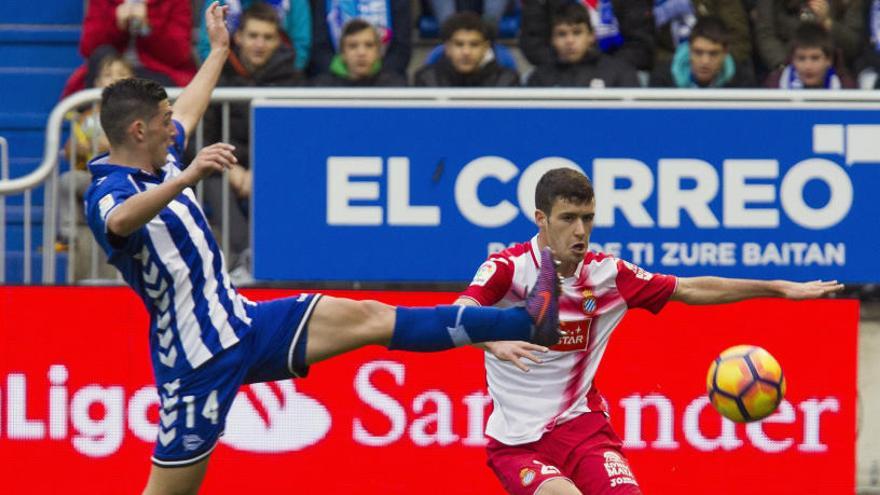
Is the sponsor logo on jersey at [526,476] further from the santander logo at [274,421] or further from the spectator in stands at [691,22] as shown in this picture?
the spectator in stands at [691,22]

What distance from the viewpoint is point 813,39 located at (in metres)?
11.2

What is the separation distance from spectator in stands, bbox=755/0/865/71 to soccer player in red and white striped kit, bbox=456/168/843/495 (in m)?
4.34

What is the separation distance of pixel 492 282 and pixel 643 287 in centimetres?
71

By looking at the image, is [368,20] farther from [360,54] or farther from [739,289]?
[739,289]

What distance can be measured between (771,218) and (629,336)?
1.06 metres

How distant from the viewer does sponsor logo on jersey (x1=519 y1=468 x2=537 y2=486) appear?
7746 millimetres

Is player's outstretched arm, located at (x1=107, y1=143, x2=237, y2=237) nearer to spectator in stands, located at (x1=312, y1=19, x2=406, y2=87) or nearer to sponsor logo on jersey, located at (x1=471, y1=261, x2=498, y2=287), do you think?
sponsor logo on jersey, located at (x1=471, y1=261, x2=498, y2=287)

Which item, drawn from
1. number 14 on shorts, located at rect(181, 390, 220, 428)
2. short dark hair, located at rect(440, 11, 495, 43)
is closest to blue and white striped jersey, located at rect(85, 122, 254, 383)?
number 14 on shorts, located at rect(181, 390, 220, 428)

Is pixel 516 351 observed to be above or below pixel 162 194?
below

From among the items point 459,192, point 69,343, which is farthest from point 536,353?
point 69,343

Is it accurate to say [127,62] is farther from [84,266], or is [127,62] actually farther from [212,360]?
[212,360]

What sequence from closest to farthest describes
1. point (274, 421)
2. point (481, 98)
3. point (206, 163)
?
1. point (206, 163)
2. point (481, 98)
3. point (274, 421)

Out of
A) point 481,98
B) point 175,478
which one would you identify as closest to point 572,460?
point 175,478

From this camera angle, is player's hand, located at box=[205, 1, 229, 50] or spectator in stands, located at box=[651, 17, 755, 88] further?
spectator in stands, located at box=[651, 17, 755, 88]
